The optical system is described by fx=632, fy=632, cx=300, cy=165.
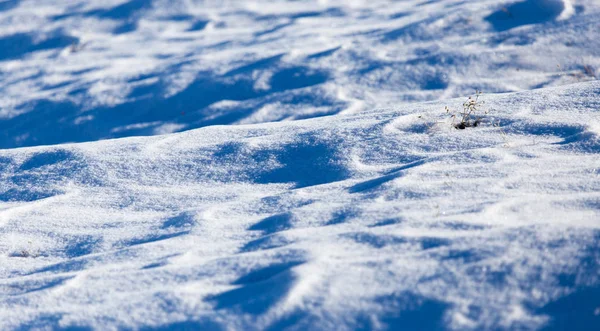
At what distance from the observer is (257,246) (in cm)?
215

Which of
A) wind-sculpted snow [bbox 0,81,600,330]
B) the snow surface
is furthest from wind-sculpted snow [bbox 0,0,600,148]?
wind-sculpted snow [bbox 0,81,600,330]

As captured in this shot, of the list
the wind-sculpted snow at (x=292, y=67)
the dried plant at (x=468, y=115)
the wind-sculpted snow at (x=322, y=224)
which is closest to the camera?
the wind-sculpted snow at (x=322, y=224)

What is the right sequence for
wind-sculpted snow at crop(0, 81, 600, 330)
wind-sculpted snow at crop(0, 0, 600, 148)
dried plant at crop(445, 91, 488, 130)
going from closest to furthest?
wind-sculpted snow at crop(0, 81, 600, 330) → dried plant at crop(445, 91, 488, 130) → wind-sculpted snow at crop(0, 0, 600, 148)

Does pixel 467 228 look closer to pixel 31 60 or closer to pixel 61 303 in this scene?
pixel 61 303

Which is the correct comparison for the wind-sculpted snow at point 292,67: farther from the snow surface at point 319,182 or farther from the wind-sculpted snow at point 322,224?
the wind-sculpted snow at point 322,224

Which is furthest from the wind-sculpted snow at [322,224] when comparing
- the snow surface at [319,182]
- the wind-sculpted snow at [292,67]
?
the wind-sculpted snow at [292,67]

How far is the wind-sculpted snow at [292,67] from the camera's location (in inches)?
169

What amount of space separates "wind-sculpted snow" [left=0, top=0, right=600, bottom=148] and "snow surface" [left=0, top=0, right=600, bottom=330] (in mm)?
22

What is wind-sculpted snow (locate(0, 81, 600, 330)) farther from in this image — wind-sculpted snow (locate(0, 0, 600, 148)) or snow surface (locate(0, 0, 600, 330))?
wind-sculpted snow (locate(0, 0, 600, 148))

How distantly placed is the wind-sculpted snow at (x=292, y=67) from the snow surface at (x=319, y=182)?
0.07 ft

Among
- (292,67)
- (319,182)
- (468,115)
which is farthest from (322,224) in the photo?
(292,67)

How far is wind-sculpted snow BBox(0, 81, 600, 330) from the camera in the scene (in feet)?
5.77

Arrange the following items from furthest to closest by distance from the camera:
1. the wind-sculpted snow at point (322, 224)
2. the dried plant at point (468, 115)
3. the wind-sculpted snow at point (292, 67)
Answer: the wind-sculpted snow at point (292, 67), the dried plant at point (468, 115), the wind-sculpted snow at point (322, 224)

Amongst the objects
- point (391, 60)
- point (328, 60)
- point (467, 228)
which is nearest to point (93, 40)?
point (328, 60)
